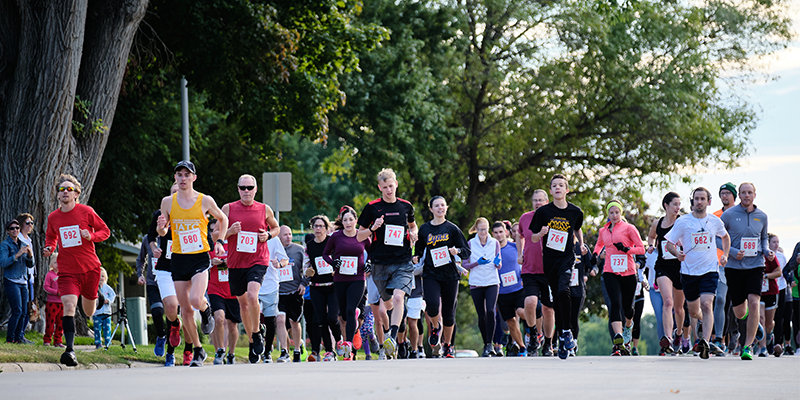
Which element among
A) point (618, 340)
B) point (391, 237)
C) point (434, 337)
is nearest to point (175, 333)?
point (391, 237)

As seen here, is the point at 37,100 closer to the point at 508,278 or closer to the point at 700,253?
the point at 508,278

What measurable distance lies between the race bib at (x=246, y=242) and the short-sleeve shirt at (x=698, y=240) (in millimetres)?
4705

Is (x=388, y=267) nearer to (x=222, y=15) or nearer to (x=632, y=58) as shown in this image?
(x=222, y=15)

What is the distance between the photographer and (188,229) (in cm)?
1042

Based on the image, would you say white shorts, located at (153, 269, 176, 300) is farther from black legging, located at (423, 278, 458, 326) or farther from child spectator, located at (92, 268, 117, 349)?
child spectator, located at (92, 268, 117, 349)

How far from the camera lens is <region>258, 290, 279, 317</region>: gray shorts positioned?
13.2 m

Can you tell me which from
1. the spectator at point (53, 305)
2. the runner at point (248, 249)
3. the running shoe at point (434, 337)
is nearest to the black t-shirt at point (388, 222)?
the runner at point (248, 249)

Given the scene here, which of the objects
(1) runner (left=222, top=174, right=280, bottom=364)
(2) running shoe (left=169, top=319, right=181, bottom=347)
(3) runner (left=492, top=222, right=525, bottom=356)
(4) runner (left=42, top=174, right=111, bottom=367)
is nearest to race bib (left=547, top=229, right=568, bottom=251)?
(1) runner (left=222, top=174, right=280, bottom=364)

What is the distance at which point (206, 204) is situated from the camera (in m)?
10.5

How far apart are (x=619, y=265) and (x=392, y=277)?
331 centimetres

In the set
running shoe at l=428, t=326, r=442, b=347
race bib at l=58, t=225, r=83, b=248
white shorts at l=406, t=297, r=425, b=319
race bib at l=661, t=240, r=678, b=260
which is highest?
race bib at l=58, t=225, r=83, b=248

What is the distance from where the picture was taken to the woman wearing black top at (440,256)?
13398 millimetres

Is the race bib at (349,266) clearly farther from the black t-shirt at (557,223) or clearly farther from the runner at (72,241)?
the runner at (72,241)

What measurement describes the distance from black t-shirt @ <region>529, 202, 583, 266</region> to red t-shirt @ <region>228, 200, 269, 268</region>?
3.01 m
